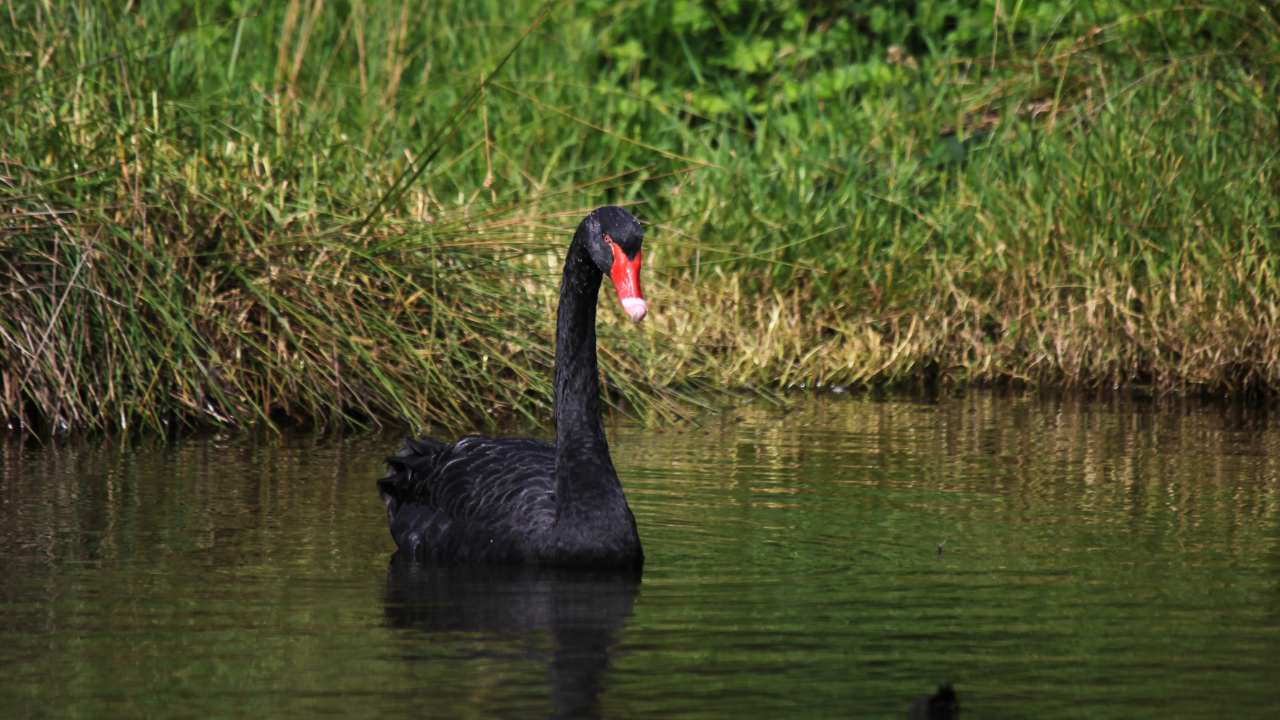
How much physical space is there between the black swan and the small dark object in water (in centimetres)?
167

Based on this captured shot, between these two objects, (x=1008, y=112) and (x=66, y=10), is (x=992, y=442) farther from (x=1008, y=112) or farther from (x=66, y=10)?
(x=66, y=10)

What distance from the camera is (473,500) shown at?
22.0ft

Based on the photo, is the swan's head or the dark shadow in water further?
the swan's head

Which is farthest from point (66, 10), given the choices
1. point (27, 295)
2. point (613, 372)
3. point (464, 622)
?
point (464, 622)

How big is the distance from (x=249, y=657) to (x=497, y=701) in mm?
798

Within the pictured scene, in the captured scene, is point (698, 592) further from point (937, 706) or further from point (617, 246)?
point (937, 706)

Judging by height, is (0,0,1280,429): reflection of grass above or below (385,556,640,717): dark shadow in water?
above

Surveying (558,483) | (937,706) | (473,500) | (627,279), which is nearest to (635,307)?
(627,279)

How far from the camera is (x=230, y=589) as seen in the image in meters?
6.10

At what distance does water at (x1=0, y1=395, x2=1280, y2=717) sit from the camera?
491 cm

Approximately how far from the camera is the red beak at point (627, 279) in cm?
584

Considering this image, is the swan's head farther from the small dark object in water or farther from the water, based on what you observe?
the small dark object in water

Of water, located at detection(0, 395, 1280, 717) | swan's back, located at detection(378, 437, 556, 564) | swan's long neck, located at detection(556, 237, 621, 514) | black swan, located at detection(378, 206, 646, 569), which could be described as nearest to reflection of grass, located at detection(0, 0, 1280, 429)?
water, located at detection(0, 395, 1280, 717)

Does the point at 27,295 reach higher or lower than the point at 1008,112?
lower
